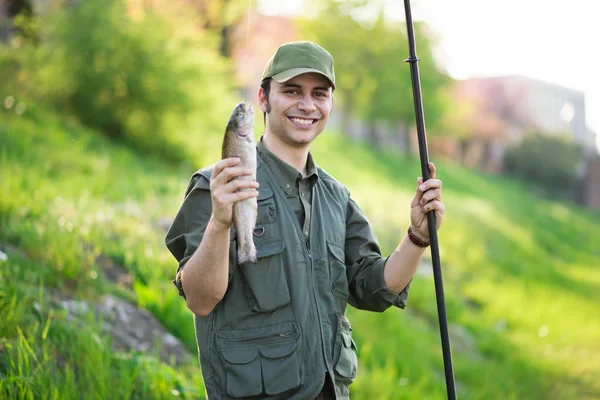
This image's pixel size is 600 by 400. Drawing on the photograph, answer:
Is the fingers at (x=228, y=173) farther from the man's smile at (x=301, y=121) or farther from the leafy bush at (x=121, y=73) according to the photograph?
the leafy bush at (x=121, y=73)

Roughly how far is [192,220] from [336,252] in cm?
69

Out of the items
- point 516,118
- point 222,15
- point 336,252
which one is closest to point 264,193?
point 336,252

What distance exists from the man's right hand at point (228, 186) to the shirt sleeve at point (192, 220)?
→ 0.34m

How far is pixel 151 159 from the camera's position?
40.7ft

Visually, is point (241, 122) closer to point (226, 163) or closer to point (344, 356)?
point (226, 163)

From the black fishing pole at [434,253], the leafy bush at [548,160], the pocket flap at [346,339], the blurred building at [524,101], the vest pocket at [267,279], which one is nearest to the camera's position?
the vest pocket at [267,279]

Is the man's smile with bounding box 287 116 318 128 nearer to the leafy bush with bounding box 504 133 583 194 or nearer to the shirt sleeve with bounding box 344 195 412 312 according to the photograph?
the shirt sleeve with bounding box 344 195 412 312

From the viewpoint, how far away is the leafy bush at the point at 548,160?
132ft

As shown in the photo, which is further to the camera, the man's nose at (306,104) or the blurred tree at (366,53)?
the blurred tree at (366,53)

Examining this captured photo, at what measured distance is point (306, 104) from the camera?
2832 mm

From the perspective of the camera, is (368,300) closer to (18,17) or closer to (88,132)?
(18,17)

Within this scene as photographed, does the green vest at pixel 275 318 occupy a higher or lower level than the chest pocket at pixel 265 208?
lower

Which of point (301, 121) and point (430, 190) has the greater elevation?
point (301, 121)

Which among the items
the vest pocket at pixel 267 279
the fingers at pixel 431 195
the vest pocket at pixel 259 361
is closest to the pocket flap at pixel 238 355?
the vest pocket at pixel 259 361
